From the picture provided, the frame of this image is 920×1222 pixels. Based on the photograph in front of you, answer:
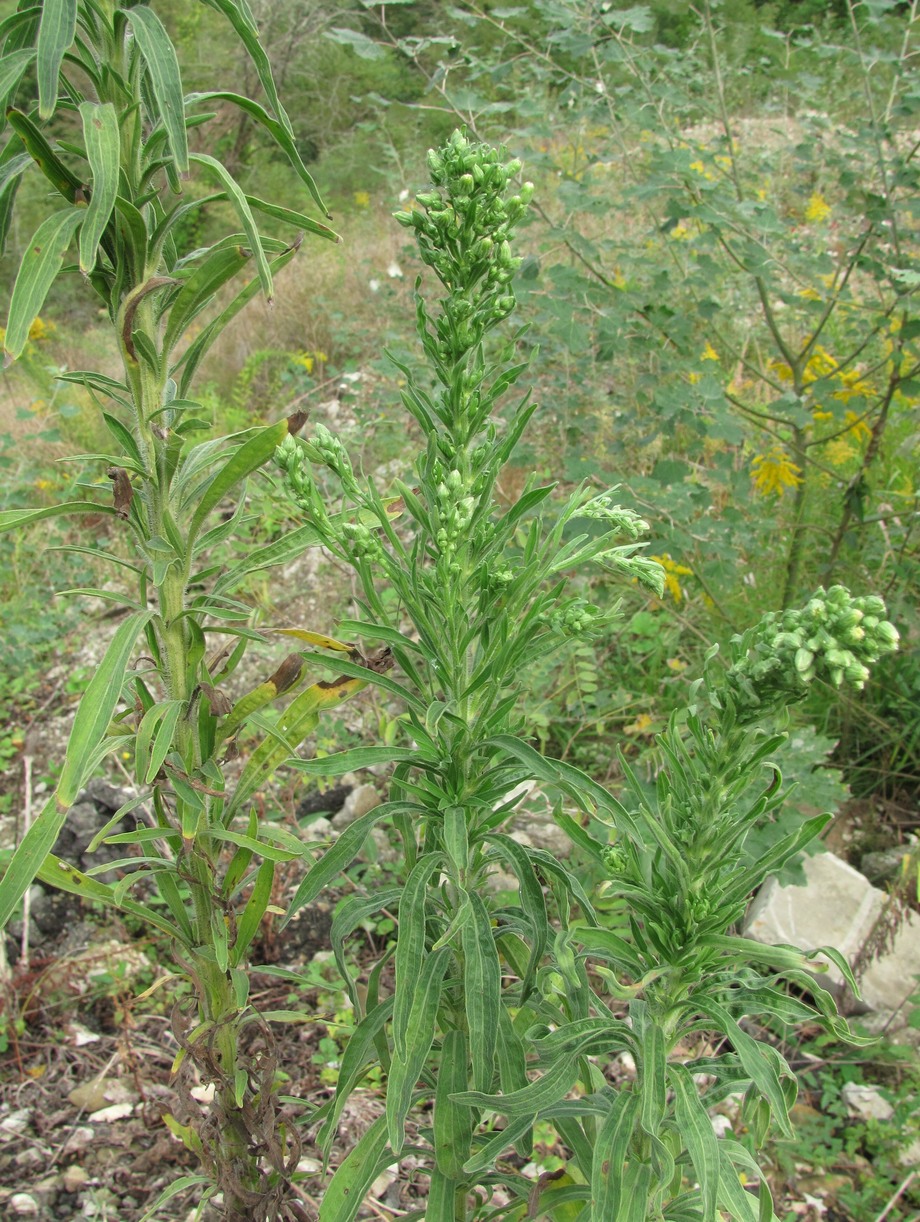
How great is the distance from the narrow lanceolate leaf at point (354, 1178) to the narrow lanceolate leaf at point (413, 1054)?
6.2 inches

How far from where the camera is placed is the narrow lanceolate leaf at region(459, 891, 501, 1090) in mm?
1132

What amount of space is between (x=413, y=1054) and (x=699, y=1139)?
1.15ft

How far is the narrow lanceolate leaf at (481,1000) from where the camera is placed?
113cm

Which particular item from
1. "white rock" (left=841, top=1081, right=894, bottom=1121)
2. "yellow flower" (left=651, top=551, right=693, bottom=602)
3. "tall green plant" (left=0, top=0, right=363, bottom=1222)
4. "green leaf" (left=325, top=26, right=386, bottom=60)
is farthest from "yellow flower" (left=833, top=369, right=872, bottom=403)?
"tall green plant" (left=0, top=0, right=363, bottom=1222)

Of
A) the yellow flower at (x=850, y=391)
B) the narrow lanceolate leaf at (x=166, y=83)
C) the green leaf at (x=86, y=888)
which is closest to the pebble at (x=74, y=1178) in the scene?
the green leaf at (x=86, y=888)

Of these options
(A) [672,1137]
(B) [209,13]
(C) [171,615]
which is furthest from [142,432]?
(B) [209,13]

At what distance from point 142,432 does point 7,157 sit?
403 millimetres

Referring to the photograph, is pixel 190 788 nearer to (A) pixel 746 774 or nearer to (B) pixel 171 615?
(B) pixel 171 615

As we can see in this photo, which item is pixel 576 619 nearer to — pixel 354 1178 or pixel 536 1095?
pixel 536 1095

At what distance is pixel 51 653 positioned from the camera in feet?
12.7

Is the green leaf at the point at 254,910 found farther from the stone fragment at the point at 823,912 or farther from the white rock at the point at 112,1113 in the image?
the stone fragment at the point at 823,912

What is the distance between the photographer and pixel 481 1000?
1.13 meters

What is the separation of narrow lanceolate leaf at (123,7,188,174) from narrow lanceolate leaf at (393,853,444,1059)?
3.05ft

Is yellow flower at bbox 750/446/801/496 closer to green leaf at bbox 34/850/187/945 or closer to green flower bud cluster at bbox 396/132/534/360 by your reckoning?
green flower bud cluster at bbox 396/132/534/360
